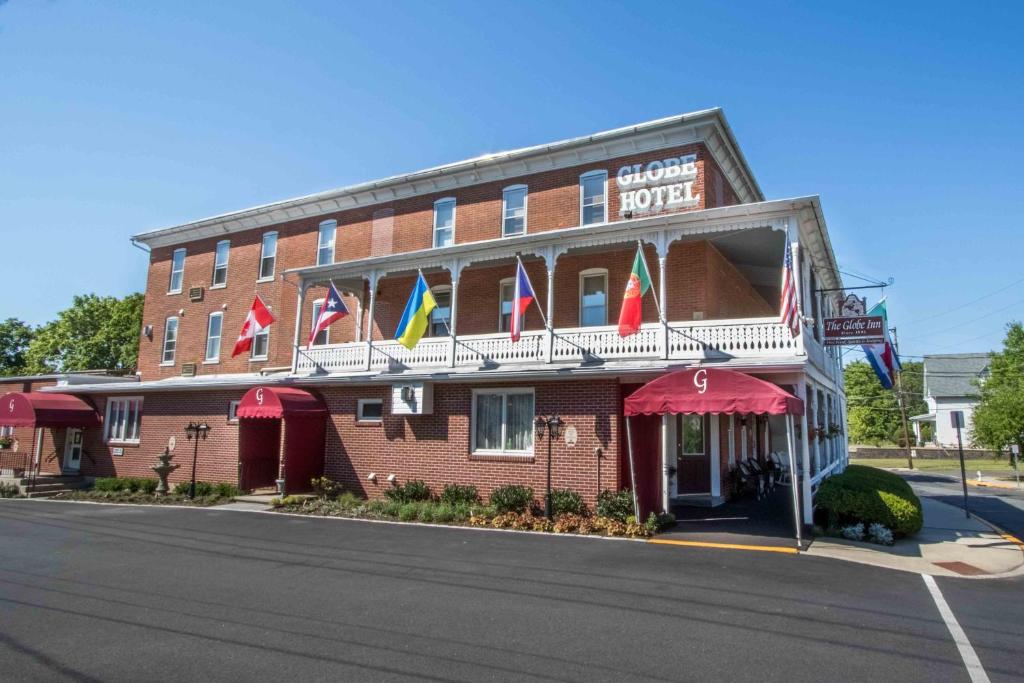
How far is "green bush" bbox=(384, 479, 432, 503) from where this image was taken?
55.2 feet

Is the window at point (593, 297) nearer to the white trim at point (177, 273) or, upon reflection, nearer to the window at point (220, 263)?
the window at point (220, 263)

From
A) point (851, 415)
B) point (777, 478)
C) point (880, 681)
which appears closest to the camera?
point (880, 681)

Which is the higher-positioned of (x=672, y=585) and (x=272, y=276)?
(x=272, y=276)

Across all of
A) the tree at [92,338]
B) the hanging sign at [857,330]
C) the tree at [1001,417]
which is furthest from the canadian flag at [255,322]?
the tree at [1001,417]

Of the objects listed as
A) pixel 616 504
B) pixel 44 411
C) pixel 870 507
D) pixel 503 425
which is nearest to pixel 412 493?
pixel 503 425

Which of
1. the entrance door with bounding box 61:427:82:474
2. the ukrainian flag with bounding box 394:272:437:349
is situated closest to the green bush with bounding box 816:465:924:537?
the ukrainian flag with bounding box 394:272:437:349

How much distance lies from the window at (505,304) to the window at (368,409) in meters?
4.36

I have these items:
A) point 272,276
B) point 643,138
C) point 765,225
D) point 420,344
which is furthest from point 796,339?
point 272,276

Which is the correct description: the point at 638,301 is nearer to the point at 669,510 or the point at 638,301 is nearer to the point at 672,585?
the point at 669,510

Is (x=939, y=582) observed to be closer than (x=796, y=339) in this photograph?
Yes

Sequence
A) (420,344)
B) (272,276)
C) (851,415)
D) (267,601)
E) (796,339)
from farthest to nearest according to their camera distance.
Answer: (851,415) < (272,276) < (420,344) < (796,339) < (267,601)

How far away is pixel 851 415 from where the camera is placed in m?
66.5

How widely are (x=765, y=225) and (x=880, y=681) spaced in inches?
431

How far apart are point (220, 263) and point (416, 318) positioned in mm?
14963
